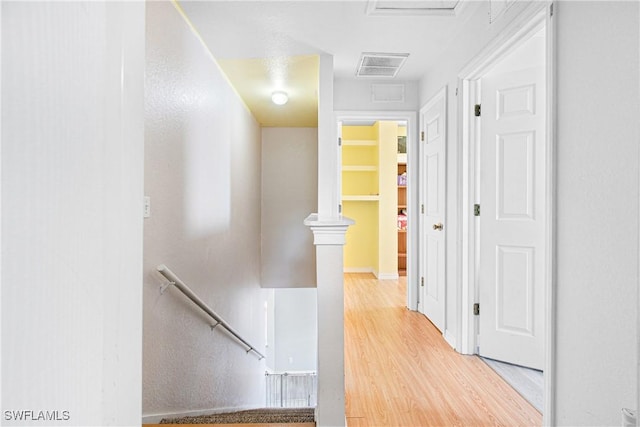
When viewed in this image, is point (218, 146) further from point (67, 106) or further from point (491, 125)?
point (67, 106)

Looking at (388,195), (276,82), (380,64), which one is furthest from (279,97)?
(388,195)

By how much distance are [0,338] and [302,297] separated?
23.9 feet

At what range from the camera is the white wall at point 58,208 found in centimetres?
44

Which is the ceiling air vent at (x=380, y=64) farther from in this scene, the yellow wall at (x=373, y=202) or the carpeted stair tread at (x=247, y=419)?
the carpeted stair tread at (x=247, y=419)

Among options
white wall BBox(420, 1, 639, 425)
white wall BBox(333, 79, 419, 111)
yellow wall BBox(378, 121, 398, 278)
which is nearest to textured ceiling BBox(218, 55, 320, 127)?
white wall BBox(333, 79, 419, 111)

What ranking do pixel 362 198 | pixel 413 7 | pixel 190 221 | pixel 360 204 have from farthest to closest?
pixel 360 204, pixel 362 198, pixel 413 7, pixel 190 221

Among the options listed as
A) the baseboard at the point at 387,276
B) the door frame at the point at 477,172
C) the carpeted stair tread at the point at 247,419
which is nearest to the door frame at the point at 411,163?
the door frame at the point at 477,172

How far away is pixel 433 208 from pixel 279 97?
2024mm

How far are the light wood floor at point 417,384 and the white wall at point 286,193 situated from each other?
100 inches

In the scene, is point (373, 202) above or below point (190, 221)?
above

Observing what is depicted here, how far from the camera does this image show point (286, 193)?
6309 millimetres

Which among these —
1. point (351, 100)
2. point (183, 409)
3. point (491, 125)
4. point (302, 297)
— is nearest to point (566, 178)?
point (491, 125)

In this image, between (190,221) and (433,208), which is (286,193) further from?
(190,221)

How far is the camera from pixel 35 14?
1.44 feet
